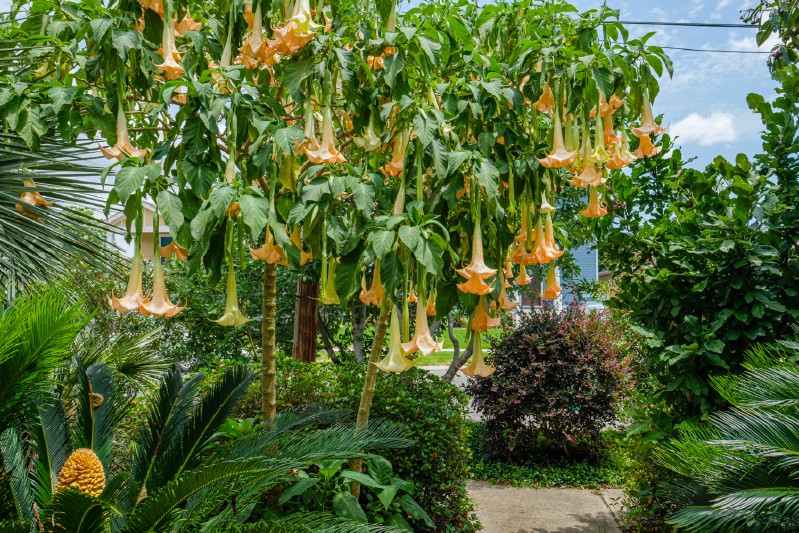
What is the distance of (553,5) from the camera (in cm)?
291

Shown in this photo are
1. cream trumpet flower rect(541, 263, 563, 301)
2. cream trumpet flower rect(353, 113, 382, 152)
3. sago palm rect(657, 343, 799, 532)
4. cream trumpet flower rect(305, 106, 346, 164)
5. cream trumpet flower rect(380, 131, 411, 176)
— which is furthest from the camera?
cream trumpet flower rect(541, 263, 563, 301)

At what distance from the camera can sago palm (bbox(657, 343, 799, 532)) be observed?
2180mm

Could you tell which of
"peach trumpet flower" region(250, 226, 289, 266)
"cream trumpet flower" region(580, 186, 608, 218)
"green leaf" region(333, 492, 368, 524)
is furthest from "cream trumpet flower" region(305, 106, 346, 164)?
"green leaf" region(333, 492, 368, 524)

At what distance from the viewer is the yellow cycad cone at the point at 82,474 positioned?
1810mm

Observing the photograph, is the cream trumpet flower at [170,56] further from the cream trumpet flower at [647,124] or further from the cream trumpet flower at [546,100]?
the cream trumpet flower at [647,124]

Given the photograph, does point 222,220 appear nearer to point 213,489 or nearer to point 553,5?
point 213,489

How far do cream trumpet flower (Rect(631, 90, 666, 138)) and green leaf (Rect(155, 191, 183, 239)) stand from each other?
1847mm

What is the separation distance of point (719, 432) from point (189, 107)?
2.55m

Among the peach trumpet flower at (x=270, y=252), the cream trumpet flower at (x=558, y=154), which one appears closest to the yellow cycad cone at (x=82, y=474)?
the peach trumpet flower at (x=270, y=252)

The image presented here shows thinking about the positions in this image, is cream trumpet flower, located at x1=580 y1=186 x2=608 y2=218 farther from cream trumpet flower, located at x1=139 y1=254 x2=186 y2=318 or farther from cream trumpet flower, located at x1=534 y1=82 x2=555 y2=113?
cream trumpet flower, located at x1=139 y1=254 x2=186 y2=318

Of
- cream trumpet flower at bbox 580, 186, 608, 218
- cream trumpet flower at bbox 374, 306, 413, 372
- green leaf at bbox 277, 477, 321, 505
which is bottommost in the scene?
green leaf at bbox 277, 477, 321, 505

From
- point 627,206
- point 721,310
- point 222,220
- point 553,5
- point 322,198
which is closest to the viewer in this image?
point 222,220

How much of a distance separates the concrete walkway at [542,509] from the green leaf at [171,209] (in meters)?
3.17

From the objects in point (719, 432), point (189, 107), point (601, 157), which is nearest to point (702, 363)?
point (719, 432)
